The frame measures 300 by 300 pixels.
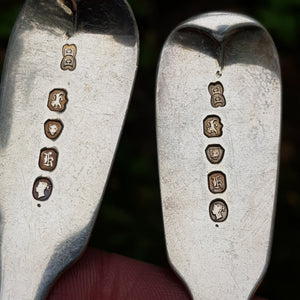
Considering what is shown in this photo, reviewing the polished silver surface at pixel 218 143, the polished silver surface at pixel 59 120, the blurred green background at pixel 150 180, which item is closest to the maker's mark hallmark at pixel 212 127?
the polished silver surface at pixel 218 143

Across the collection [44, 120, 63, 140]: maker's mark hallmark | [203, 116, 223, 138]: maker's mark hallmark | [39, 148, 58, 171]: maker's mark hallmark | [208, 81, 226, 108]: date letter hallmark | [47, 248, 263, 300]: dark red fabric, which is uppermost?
[208, 81, 226, 108]: date letter hallmark

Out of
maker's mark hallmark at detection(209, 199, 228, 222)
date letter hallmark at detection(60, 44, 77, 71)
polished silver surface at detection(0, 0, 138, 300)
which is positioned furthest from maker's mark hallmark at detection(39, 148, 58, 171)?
maker's mark hallmark at detection(209, 199, 228, 222)

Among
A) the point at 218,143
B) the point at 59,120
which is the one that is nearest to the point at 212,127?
the point at 218,143

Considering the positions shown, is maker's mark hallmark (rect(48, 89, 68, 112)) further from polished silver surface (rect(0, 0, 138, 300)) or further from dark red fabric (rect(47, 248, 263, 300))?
dark red fabric (rect(47, 248, 263, 300))

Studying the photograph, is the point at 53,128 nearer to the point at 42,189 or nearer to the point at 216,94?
the point at 42,189

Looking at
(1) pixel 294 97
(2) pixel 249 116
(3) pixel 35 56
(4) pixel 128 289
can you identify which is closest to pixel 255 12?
(1) pixel 294 97

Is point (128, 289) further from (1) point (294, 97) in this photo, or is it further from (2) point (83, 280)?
(1) point (294, 97)
